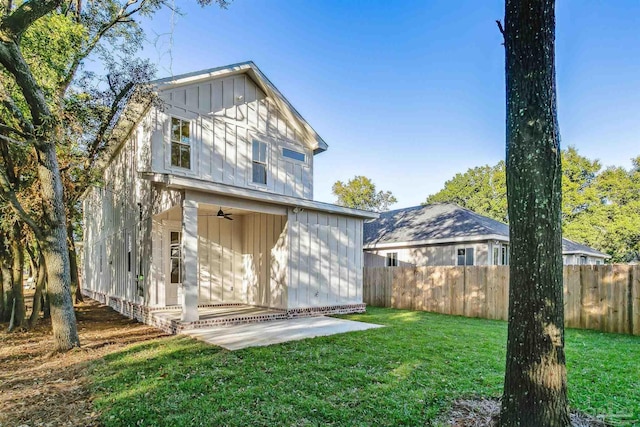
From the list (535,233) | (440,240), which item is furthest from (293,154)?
(535,233)

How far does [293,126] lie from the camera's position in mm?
12055

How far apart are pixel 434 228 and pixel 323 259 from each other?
8604 mm

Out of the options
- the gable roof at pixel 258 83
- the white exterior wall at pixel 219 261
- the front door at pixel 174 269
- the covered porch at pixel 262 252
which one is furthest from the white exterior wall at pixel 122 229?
the gable roof at pixel 258 83

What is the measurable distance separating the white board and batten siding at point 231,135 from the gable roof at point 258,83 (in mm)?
173

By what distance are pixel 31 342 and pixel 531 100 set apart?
9530 mm

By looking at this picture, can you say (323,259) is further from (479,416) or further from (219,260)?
(479,416)

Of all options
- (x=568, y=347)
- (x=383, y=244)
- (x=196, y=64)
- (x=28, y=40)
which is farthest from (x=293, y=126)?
(x=568, y=347)

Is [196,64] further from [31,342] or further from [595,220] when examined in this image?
[595,220]

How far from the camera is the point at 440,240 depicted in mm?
15453

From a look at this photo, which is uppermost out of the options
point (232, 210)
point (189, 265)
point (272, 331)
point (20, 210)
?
point (232, 210)

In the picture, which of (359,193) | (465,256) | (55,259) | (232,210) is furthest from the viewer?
(359,193)

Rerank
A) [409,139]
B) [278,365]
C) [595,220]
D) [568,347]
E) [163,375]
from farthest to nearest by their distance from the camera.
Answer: [595,220] < [409,139] < [568,347] < [278,365] < [163,375]

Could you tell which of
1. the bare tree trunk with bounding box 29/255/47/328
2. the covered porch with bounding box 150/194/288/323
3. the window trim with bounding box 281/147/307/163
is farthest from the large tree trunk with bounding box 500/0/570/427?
the bare tree trunk with bounding box 29/255/47/328

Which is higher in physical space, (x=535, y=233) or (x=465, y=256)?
(x=535, y=233)
